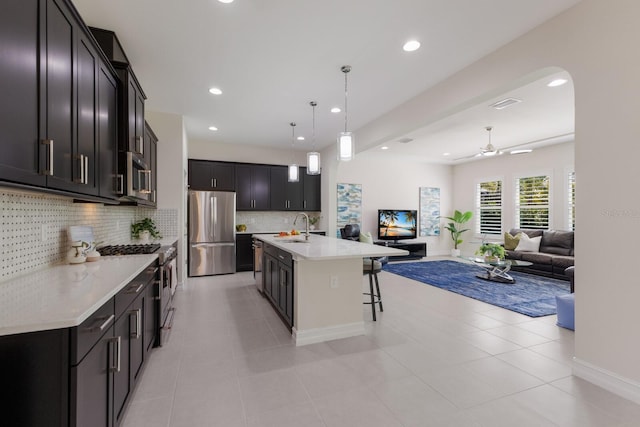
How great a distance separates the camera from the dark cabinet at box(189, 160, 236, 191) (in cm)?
596

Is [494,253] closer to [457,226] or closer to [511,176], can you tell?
[511,176]

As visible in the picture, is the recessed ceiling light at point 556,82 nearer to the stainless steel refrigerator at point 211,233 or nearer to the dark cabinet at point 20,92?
the dark cabinet at point 20,92

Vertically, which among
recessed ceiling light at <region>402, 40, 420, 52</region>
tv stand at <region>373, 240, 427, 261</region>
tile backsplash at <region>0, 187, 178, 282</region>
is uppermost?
recessed ceiling light at <region>402, 40, 420, 52</region>

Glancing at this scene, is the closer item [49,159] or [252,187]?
[49,159]

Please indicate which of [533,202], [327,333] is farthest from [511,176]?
[327,333]

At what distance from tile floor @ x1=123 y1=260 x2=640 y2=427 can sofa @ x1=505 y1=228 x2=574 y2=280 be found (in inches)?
110

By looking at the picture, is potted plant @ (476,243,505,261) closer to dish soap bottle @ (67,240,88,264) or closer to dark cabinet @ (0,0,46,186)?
dish soap bottle @ (67,240,88,264)

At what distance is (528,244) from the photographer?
6320mm

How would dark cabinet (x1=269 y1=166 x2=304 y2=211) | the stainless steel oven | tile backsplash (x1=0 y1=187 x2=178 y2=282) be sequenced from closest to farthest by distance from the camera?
tile backsplash (x1=0 y1=187 x2=178 y2=282) → the stainless steel oven → dark cabinet (x1=269 y1=166 x2=304 y2=211)

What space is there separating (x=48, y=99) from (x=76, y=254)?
131 cm

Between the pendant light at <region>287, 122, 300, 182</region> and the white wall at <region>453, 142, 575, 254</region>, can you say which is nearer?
the pendant light at <region>287, 122, 300, 182</region>

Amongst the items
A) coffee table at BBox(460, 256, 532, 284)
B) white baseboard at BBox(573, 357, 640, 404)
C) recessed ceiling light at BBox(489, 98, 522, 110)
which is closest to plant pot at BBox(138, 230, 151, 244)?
white baseboard at BBox(573, 357, 640, 404)

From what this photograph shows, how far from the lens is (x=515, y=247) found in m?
6.59

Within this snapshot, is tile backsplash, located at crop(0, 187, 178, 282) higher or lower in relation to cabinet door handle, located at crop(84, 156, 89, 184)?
lower
